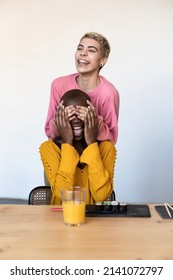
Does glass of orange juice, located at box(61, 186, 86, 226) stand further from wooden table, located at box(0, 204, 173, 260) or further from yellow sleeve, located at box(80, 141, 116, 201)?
yellow sleeve, located at box(80, 141, 116, 201)

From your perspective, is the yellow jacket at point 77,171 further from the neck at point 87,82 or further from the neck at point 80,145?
the neck at point 87,82

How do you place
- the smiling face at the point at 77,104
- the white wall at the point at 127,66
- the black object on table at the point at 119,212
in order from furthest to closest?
the white wall at the point at 127,66, the smiling face at the point at 77,104, the black object on table at the point at 119,212

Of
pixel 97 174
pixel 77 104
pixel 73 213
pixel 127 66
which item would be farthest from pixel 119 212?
pixel 127 66

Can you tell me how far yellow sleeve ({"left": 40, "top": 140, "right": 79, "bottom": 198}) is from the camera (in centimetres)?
156

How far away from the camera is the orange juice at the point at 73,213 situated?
3.56 feet

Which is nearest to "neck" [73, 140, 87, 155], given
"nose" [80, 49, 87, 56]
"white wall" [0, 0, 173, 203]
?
"nose" [80, 49, 87, 56]

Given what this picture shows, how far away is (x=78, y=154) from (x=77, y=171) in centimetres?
7

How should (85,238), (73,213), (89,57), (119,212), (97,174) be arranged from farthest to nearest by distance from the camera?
(89,57), (97,174), (119,212), (73,213), (85,238)

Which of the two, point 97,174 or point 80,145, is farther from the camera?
point 80,145

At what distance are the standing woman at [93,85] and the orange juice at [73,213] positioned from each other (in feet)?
2.27

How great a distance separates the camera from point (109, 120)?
1.88m

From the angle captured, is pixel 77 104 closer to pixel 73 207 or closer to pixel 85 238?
pixel 73 207

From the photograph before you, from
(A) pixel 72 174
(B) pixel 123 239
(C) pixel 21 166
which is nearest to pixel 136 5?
(C) pixel 21 166

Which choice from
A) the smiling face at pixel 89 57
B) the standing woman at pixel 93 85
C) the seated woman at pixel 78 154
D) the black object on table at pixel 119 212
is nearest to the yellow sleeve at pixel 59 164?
the seated woman at pixel 78 154
